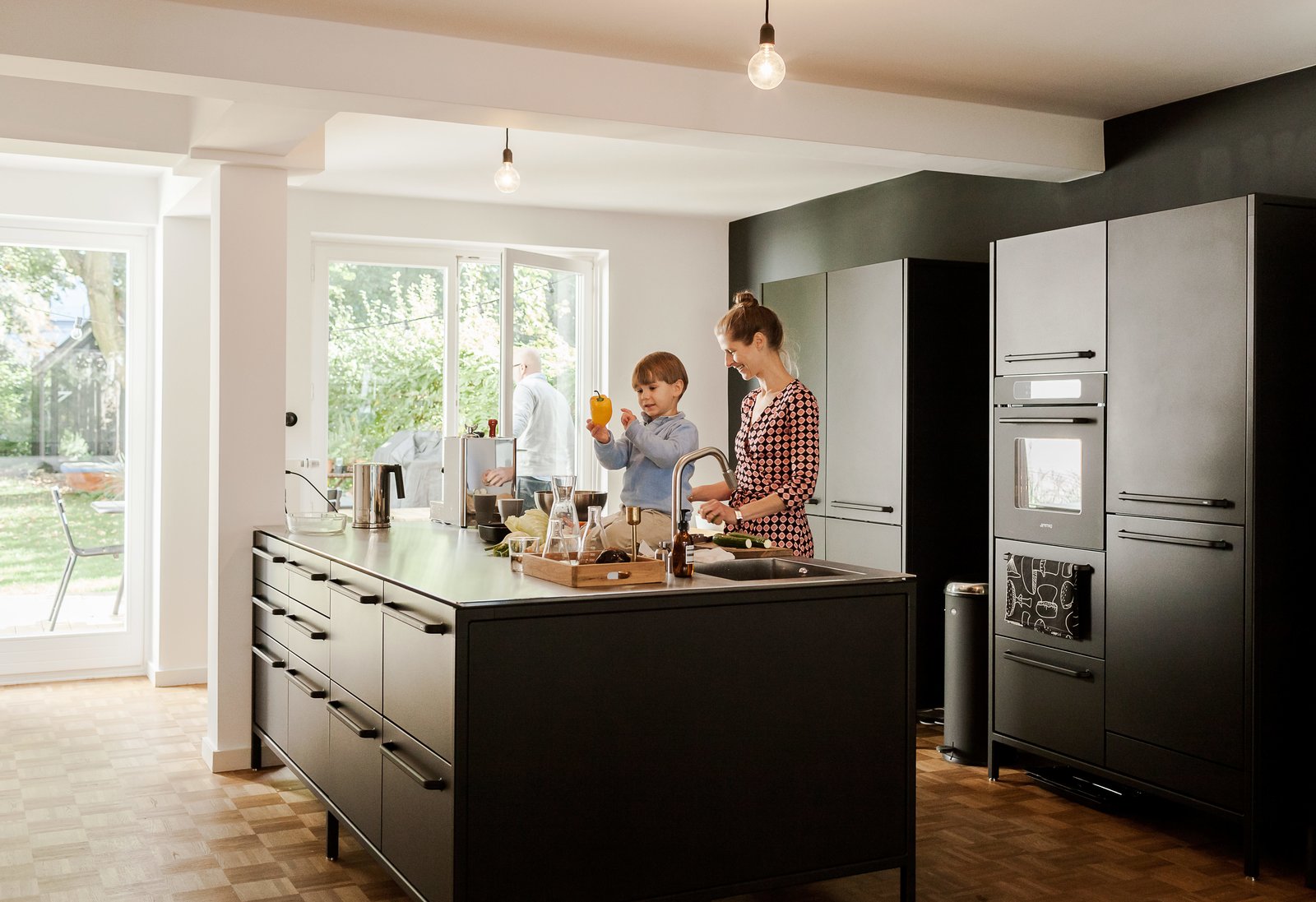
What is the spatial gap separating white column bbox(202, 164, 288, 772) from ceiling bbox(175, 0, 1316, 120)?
1.20 metres

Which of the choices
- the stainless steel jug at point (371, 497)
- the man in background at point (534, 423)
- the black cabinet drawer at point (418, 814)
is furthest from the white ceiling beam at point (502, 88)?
the man in background at point (534, 423)

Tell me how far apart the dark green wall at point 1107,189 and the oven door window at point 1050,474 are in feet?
3.44

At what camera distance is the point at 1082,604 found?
3.95m

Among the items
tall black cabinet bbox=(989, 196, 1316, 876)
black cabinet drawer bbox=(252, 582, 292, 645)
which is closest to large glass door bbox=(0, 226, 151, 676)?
black cabinet drawer bbox=(252, 582, 292, 645)

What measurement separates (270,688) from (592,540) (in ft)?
6.15

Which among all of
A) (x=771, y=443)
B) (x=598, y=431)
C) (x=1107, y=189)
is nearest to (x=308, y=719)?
(x=598, y=431)

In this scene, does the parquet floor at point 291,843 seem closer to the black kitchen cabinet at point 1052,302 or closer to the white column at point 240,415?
the white column at point 240,415

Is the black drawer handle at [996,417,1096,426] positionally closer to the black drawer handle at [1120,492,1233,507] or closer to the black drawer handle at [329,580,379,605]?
the black drawer handle at [1120,492,1233,507]

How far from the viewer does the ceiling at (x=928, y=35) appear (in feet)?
10.9

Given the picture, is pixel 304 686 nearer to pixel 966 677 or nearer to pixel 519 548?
pixel 519 548

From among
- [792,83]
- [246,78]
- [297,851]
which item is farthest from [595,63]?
[297,851]

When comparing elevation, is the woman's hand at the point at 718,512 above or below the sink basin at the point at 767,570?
above

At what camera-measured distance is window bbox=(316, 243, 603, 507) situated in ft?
21.2

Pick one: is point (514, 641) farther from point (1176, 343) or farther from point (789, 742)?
point (1176, 343)
